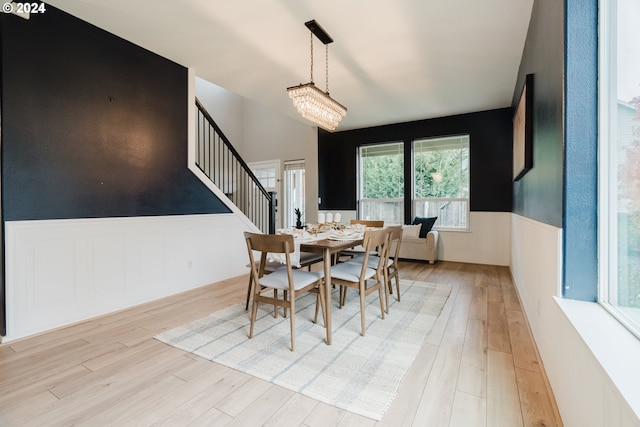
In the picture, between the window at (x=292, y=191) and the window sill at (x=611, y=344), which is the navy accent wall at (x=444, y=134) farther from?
the window sill at (x=611, y=344)

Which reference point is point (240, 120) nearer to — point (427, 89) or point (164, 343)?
point (427, 89)

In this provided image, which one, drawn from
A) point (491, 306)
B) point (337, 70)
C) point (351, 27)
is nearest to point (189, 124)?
point (337, 70)

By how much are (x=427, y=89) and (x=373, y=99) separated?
791 mm

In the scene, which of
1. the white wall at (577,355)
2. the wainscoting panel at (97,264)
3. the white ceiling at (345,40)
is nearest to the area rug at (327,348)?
the white wall at (577,355)

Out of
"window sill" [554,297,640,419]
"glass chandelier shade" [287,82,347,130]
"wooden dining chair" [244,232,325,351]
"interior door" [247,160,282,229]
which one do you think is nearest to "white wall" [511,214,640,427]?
"window sill" [554,297,640,419]

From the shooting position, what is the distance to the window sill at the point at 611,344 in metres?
0.78

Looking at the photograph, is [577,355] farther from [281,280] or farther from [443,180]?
[443,180]

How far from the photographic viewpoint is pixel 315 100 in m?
2.86

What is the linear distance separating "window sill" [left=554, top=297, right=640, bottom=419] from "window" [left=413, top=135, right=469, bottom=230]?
4100 millimetres

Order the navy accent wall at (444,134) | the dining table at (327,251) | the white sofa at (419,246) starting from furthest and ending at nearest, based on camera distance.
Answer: the white sofa at (419,246)
the navy accent wall at (444,134)
the dining table at (327,251)

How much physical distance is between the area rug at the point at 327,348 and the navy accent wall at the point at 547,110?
4.18ft

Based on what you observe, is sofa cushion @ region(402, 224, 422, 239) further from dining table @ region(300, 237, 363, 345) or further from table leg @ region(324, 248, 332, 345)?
table leg @ region(324, 248, 332, 345)

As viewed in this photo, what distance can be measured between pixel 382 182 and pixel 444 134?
4.71 ft

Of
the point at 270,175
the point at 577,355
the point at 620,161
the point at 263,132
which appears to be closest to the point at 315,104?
the point at 620,161
